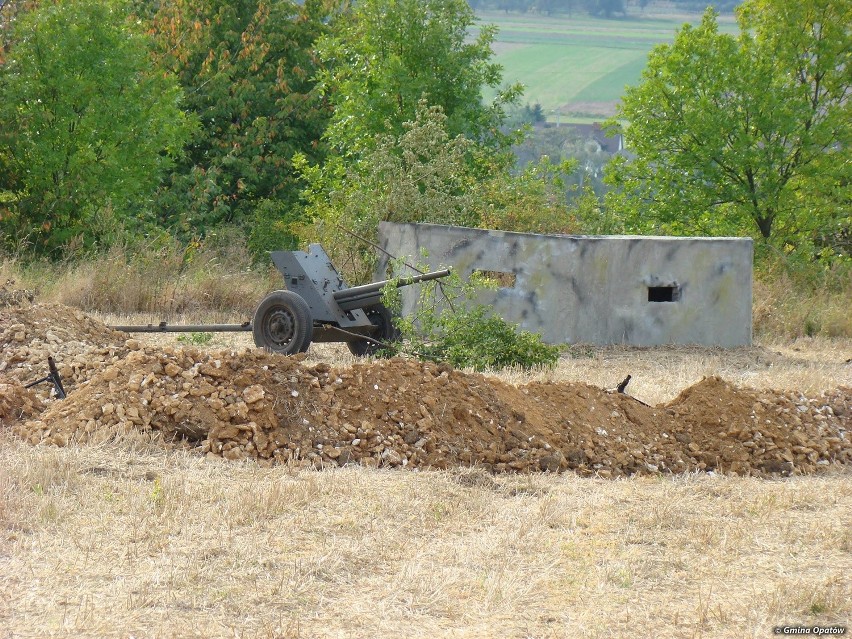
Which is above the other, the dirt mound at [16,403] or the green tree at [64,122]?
the green tree at [64,122]

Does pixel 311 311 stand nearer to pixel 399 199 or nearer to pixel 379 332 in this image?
pixel 379 332

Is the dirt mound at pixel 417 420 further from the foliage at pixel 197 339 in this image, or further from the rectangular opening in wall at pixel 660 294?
the rectangular opening in wall at pixel 660 294

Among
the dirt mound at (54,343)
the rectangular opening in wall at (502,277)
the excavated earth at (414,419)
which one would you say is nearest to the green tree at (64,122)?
the dirt mound at (54,343)

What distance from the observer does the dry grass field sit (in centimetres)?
493

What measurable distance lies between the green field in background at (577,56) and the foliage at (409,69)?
91917mm

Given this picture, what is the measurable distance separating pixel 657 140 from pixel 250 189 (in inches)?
470

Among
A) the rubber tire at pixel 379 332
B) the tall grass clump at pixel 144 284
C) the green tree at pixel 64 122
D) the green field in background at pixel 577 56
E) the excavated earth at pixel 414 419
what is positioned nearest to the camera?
the excavated earth at pixel 414 419

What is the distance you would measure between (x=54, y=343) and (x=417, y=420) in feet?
13.7

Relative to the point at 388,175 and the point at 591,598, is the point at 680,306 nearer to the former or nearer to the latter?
the point at 388,175

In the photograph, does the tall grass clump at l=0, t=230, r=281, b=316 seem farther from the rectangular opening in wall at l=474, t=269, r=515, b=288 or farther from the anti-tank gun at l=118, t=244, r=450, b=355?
the rectangular opening in wall at l=474, t=269, r=515, b=288

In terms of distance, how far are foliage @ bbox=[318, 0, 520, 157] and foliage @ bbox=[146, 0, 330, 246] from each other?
5782 millimetres

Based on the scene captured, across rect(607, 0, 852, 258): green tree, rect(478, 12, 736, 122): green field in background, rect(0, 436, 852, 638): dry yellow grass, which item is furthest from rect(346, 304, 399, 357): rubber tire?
rect(478, 12, 736, 122): green field in background

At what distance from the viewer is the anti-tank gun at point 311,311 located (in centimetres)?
1212

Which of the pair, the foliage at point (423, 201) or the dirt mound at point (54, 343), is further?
the foliage at point (423, 201)
